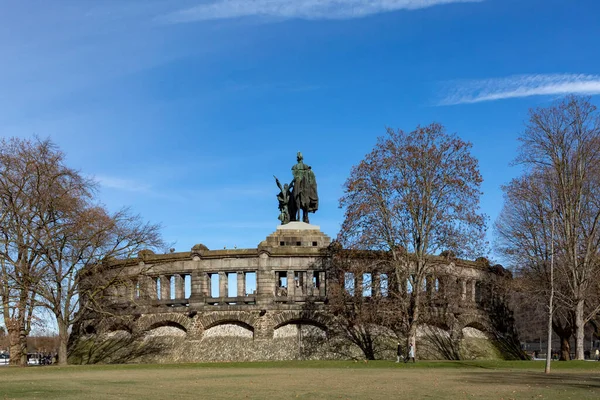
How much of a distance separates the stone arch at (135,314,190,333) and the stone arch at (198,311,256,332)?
3.91ft

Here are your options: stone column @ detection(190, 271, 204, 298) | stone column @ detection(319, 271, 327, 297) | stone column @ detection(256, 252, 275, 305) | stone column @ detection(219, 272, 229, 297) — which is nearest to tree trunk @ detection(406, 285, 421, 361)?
stone column @ detection(319, 271, 327, 297)

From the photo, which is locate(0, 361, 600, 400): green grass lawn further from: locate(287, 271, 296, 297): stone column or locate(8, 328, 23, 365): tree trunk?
locate(8, 328, 23, 365): tree trunk

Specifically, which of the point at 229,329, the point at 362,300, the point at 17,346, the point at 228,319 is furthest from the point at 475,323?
the point at 17,346

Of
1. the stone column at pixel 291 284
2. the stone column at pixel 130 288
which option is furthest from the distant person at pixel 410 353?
the stone column at pixel 130 288

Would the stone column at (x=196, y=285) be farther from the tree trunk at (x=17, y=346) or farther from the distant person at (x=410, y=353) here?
the distant person at (x=410, y=353)

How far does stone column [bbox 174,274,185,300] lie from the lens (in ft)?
162

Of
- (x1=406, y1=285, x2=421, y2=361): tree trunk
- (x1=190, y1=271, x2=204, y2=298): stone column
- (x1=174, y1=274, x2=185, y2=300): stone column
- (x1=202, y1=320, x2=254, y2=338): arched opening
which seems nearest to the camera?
(x1=406, y1=285, x2=421, y2=361): tree trunk

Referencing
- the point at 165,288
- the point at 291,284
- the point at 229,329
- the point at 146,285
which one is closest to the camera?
the point at 229,329

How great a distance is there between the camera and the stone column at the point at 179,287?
162ft

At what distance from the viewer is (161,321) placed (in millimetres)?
48125

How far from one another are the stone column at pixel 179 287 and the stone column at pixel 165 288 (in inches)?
36.5

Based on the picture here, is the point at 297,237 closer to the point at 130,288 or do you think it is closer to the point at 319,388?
the point at 130,288

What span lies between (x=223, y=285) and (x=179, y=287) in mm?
3379

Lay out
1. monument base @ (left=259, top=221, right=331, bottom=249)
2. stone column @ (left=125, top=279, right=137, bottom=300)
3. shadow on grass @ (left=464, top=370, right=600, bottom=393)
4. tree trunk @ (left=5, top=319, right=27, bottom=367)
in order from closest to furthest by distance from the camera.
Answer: shadow on grass @ (left=464, top=370, right=600, bottom=393)
stone column @ (left=125, top=279, right=137, bottom=300)
tree trunk @ (left=5, top=319, right=27, bottom=367)
monument base @ (left=259, top=221, right=331, bottom=249)
